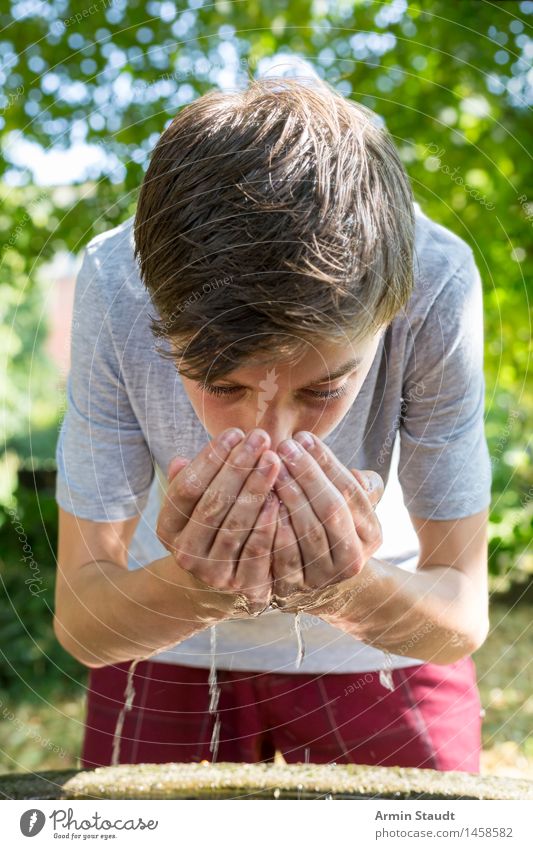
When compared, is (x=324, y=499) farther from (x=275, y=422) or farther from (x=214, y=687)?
(x=214, y=687)

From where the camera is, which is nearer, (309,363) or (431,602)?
(309,363)

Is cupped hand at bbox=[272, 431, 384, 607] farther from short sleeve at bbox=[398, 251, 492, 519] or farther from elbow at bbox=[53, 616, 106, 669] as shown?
elbow at bbox=[53, 616, 106, 669]

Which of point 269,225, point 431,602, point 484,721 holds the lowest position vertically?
point 484,721

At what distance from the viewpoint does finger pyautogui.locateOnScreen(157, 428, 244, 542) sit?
562 mm

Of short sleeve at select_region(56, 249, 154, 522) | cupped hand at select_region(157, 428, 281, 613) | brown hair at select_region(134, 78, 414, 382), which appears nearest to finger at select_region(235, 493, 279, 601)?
cupped hand at select_region(157, 428, 281, 613)

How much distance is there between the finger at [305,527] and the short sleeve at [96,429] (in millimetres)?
209

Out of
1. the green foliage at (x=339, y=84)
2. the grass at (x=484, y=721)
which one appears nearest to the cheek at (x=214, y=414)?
the green foliage at (x=339, y=84)

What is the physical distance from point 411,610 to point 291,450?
0.21 metres

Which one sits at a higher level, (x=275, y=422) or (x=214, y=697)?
(x=275, y=422)

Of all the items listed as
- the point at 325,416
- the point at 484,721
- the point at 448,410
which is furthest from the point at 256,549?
the point at 484,721

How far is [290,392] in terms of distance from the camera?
1.85 ft

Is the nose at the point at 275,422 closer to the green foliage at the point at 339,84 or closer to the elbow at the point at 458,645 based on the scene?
the elbow at the point at 458,645

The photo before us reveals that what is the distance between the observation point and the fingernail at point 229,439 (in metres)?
0.56

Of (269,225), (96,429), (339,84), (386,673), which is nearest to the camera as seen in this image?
(269,225)
